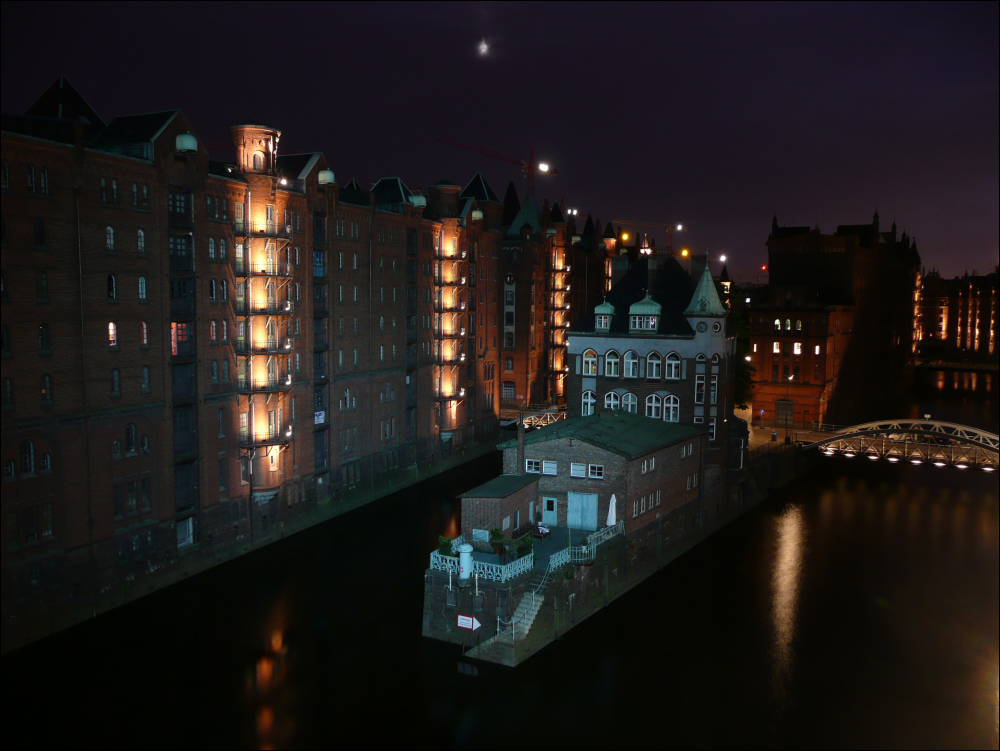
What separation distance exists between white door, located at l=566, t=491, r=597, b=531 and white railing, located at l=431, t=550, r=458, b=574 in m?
10.4

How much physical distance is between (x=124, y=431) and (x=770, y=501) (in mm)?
48093

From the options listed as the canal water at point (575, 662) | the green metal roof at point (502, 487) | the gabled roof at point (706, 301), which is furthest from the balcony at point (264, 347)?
the gabled roof at point (706, 301)

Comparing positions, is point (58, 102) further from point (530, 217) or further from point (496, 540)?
point (530, 217)

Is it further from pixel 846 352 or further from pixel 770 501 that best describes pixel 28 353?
pixel 846 352

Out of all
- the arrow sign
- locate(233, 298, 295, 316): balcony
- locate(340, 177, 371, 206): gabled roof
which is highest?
locate(340, 177, 371, 206): gabled roof

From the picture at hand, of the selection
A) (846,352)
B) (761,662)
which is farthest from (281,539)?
(846,352)

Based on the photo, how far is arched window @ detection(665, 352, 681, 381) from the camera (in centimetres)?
6438

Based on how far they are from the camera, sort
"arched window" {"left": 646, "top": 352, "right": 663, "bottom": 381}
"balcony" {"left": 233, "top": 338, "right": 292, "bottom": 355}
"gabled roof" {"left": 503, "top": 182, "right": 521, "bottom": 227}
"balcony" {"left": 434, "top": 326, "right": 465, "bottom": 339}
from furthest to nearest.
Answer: "gabled roof" {"left": 503, "top": 182, "right": 521, "bottom": 227} < "balcony" {"left": 434, "top": 326, "right": 465, "bottom": 339} < "arched window" {"left": 646, "top": 352, "right": 663, "bottom": 381} < "balcony" {"left": 233, "top": 338, "right": 292, "bottom": 355}

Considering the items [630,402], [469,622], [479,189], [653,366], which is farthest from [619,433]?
[479,189]

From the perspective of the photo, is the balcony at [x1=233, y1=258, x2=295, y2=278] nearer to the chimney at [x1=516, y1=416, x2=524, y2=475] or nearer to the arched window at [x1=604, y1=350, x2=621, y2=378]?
the chimney at [x1=516, y1=416, x2=524, y2=475]

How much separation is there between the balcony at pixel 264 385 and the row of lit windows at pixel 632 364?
2290 cm

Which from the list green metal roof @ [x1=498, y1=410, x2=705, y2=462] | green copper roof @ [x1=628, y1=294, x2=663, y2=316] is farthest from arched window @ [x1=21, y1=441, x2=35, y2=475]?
green copper roof @ [x1=628, y1=294, x2=663, y2=316]

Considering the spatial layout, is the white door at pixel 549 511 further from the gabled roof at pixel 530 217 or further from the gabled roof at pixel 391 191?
the gabled roof at pixel 530 217

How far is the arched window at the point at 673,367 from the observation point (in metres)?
64.4
